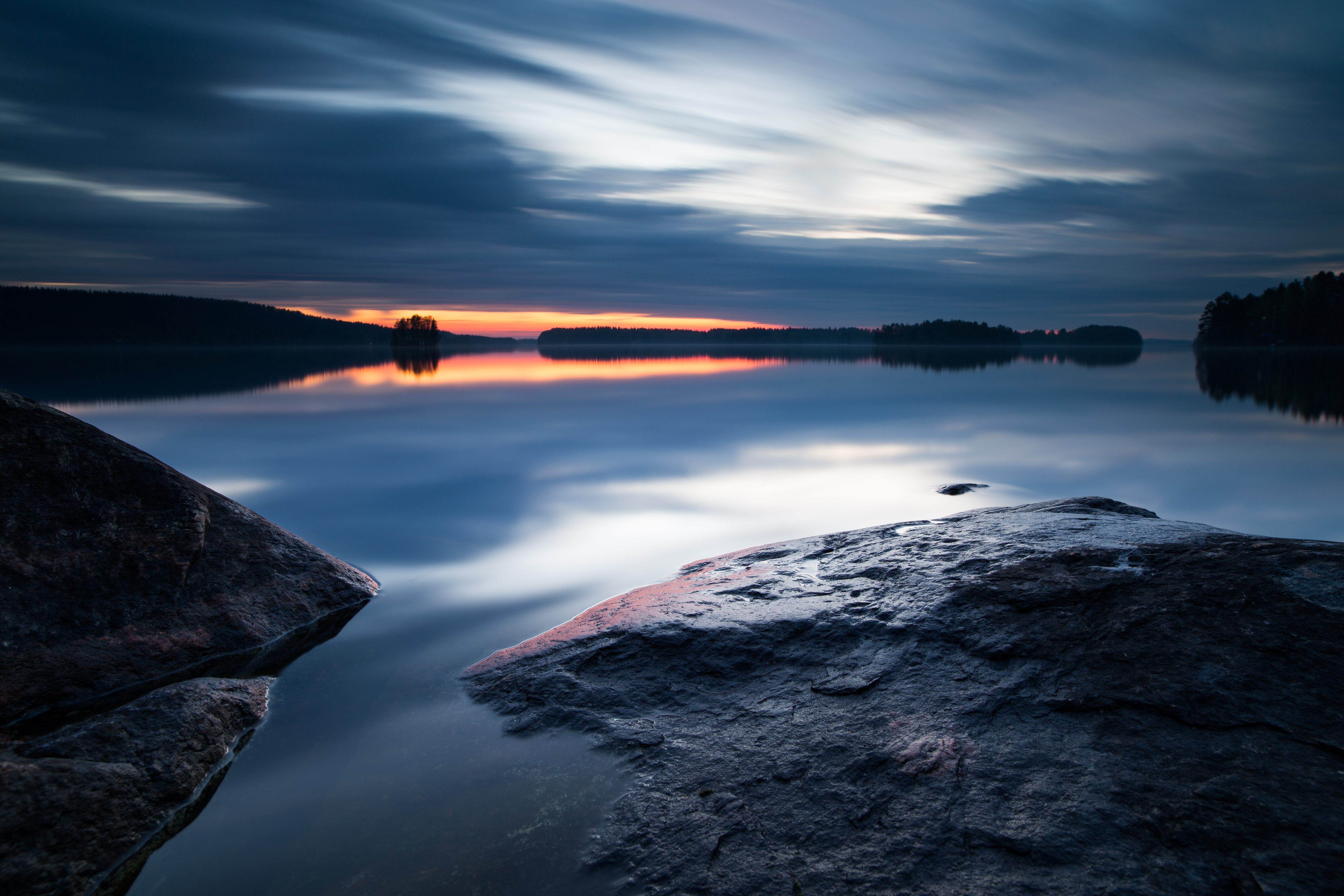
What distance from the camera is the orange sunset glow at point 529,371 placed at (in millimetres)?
45375

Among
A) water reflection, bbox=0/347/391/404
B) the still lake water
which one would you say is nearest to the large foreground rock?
the still lake water

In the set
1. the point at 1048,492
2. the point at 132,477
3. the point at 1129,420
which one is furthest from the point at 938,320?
the point at 132,477

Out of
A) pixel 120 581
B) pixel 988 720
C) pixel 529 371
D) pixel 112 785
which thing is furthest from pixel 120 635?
pixel 529 371

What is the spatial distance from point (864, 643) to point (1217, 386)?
1693 inches

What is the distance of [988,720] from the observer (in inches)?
146

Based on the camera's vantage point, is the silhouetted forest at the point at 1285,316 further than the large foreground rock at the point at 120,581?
Yes

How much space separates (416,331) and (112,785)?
159 m

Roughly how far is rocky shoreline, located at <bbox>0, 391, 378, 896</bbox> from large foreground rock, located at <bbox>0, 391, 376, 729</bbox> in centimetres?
1

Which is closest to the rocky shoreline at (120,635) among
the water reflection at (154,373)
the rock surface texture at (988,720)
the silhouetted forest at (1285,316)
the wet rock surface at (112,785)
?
the wet rock surface at (112,785)

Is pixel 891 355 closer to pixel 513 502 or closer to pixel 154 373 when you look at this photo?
pixel 154 373

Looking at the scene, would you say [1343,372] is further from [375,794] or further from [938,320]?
[938,320]

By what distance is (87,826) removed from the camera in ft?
10.5

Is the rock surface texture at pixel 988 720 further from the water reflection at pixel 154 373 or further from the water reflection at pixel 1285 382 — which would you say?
the water reflection at pixel 154 373

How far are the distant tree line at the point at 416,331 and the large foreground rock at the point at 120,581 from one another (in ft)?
500
